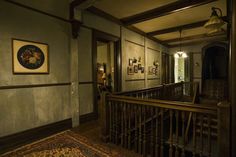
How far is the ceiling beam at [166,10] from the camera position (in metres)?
3.92

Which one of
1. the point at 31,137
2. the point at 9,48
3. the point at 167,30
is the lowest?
the point at 31,137

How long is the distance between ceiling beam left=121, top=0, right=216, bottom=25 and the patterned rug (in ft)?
13.1

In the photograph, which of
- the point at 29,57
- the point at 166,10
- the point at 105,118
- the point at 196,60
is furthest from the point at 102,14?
the point at 196,60

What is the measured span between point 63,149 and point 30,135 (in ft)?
2.89

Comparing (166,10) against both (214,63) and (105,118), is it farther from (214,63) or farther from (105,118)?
(214,63)

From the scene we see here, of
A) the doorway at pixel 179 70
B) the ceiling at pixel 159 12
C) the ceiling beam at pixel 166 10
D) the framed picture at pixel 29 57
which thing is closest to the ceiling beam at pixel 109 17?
the ceiling at pixel 159 12

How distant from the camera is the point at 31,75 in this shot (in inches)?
114

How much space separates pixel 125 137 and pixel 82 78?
202 cm

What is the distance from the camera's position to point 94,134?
314 centimetres

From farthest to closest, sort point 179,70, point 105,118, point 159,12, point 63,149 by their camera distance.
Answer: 1. point 179,70
2. point 159,12
3. point 105,118
4. point 63,149

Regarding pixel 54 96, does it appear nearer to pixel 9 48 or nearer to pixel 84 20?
pixel 9 48

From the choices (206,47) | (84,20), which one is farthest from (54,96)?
(206,47)

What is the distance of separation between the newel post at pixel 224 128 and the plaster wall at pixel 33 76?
9.99 feet

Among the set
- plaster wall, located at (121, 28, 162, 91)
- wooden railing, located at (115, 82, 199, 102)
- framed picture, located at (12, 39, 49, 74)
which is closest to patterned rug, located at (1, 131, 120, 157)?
wooden railing, located at (115, 82, 199, 102)
